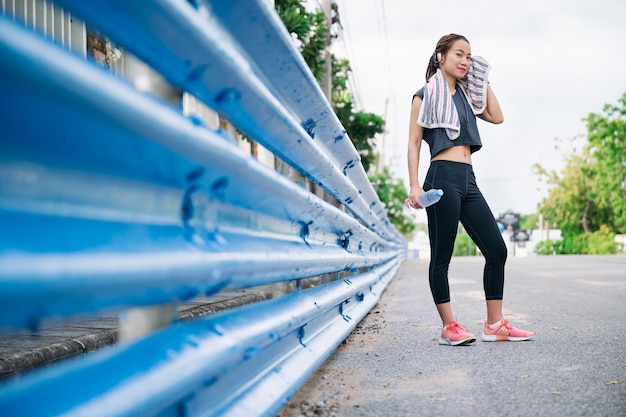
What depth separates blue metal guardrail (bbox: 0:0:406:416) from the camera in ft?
2.90

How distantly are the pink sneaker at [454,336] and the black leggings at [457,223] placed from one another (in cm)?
26

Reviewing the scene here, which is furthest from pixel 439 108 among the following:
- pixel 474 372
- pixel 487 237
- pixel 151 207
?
pixel 151 207

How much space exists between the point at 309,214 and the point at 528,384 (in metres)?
1.14

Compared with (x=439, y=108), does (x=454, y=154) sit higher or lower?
lower

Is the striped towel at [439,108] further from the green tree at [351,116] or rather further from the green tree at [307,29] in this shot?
the green tree at [351,116]

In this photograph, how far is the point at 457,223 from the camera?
14.5 feet

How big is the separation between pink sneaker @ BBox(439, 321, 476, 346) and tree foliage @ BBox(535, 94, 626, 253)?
50857 millimetres

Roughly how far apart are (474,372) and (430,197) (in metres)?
1.29

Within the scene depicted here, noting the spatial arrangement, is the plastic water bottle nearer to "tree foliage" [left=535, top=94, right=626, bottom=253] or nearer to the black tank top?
the black tank top

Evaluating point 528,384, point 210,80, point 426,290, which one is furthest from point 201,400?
point 426,290

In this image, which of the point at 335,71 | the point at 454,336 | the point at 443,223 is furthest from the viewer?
the point at 335,71

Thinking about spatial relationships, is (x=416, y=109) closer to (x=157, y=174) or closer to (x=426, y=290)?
(x=157, y=174)

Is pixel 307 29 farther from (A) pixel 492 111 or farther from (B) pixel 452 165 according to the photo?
(B) pixel 452 165

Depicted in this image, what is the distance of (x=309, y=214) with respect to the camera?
105 inches
